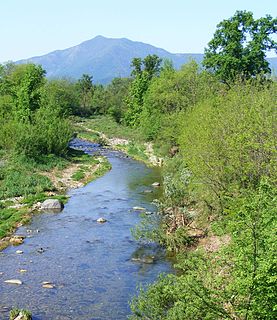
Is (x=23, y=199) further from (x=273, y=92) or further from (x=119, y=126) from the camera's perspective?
(x=119, y=126)

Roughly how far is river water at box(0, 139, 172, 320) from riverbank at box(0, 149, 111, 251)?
1.38 metres

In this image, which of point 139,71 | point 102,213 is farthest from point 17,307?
point 139,71

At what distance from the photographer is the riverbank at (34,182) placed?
113 feet

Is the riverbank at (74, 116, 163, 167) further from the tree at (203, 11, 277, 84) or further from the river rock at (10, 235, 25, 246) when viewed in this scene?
the river rock at (10, 235, 25, 246)

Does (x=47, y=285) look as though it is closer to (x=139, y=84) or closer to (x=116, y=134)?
(x=116, y=134)

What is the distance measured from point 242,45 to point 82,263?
4220 centimetres

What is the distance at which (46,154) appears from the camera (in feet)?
181

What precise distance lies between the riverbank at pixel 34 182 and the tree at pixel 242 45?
66.6ft

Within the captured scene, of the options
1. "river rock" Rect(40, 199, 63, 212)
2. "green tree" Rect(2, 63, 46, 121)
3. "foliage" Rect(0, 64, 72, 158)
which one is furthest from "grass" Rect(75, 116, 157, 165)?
"river rock" Rect(40, 199, 63, 212)

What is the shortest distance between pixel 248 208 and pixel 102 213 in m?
25.2

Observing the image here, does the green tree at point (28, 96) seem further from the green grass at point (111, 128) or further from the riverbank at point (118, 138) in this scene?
the green grass at point (111, 128)

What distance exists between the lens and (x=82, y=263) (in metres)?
26.2

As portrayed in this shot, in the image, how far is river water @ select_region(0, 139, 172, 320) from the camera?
21156 mm

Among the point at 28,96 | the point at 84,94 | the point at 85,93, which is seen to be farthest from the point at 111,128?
the point at 85,93
